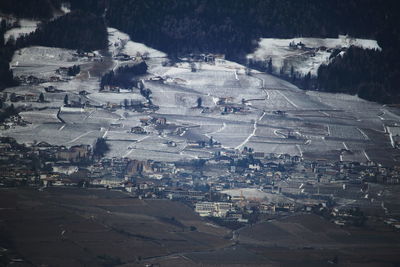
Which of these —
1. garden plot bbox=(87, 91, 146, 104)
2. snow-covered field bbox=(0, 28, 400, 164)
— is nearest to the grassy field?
snow-covered field bbox=(0, 28, 400, 164)

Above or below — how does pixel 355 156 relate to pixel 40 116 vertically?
above

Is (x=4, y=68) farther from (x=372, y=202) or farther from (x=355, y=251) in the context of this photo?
(x=355, y=251)

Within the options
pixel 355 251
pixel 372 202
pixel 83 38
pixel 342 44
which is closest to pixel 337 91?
pixel 342 44

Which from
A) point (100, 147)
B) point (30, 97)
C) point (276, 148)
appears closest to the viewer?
point (100, 147)

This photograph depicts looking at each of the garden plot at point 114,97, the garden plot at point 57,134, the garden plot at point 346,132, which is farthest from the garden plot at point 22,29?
the garden plot at point 346,132

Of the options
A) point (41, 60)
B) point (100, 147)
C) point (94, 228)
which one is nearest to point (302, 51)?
point (41, 60)

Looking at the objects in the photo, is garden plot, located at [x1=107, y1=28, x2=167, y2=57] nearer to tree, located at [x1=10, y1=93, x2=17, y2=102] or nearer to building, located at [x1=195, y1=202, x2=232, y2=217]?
tree, located at [x1=10, y1=93, x2=17, y2=102]

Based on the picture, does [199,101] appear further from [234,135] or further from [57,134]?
[57,134]

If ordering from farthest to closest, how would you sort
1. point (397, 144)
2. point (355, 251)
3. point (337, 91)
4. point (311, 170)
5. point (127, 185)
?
point (337, 91) < point (397, 144) < point (311, 170) < point (127, 185) < point (355, 251)
